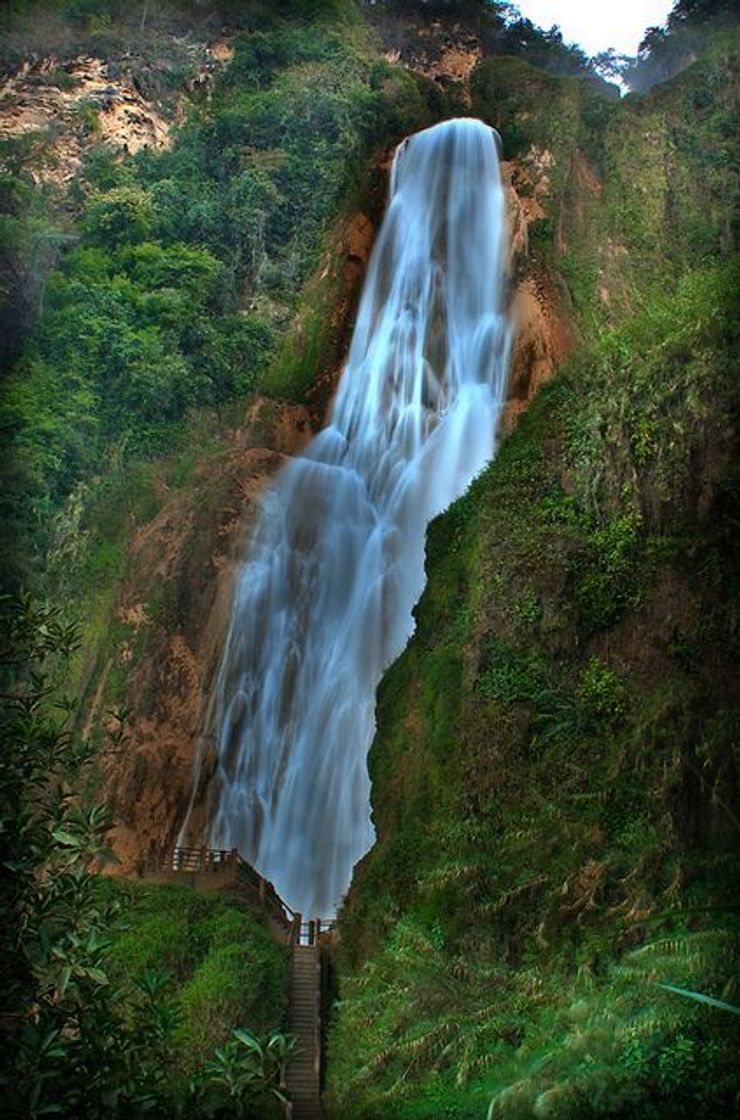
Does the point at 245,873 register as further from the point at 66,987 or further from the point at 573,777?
the point at 66,987

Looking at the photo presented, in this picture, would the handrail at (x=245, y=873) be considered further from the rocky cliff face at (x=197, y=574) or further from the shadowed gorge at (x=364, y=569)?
the rocky cliff face at (x=197, y=574)

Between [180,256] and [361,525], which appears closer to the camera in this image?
[361,525]

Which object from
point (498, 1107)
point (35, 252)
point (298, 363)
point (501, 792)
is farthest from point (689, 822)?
point (35, 252)

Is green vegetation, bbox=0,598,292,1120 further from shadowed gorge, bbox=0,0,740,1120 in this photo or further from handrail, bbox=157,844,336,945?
handrail, bbox=157,844,336,945

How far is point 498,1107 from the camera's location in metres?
8.75

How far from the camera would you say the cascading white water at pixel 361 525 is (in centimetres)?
1834

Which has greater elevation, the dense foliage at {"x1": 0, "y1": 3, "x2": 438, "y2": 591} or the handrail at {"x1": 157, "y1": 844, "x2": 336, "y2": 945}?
the dense foliage at {"x1": 0, "y1": 3, "x2": 438, "y2": 591}

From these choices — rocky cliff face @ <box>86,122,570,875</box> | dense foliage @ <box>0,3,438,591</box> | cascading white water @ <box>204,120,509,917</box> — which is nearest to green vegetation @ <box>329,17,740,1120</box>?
cascading white water @ <box>204,120,509,917</box>

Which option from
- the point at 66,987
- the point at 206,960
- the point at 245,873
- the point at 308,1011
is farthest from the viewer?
the point at 245,873

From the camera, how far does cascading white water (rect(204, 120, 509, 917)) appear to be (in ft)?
60.2

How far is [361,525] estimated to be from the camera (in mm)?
21625

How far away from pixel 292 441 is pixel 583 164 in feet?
35.4

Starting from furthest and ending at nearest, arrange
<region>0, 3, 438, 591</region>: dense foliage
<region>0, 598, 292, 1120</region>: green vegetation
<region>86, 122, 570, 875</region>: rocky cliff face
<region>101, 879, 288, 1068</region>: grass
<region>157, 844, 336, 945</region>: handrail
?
<region>0, 3, 438, 591</region>: dense foliage, <region>86, 122, 570, 875</region>: rocky cliff face, <region>157, 844, 336, 945</region>: handrail, <region>101, 879, 288, 1068</region>: grass, <region>0, 598, 292, 1120</region>: green vegetation

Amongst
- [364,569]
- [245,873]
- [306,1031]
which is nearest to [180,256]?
[364,569]
